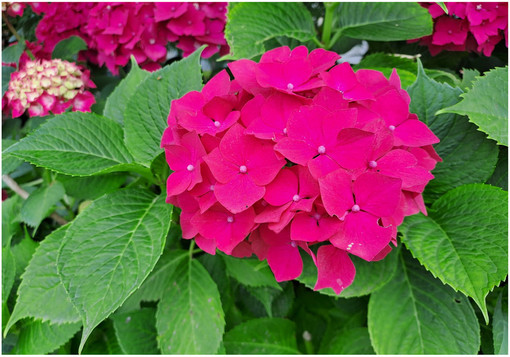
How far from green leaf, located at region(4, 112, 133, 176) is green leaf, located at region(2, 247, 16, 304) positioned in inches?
9.5

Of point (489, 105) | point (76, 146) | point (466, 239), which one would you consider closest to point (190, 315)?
point (76, 146)

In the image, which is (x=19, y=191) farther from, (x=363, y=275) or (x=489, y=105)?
(x=489, y=105)

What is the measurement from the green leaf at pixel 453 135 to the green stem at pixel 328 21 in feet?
0.94

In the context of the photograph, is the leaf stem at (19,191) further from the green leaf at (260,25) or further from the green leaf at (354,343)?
the green leaf at (354,343)

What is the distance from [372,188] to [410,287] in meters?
0.34

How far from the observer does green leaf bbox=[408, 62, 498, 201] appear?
0.70m

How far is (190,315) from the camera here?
2.57 ft

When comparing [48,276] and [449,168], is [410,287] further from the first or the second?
[48,276]

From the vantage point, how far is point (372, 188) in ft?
1.67

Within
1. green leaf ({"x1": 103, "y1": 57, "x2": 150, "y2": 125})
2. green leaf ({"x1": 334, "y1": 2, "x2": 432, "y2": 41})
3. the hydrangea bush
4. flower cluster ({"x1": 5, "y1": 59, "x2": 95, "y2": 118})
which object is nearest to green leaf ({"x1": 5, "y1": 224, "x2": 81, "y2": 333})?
the hydrangea bush

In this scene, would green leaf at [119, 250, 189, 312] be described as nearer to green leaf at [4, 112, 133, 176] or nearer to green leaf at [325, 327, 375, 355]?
green leaf at [4, 112, 133, 176]

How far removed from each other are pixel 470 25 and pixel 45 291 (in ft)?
2.94

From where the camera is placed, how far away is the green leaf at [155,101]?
0.76 meters

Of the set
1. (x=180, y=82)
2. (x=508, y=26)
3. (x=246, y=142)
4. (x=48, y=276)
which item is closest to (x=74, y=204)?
(x=48, y=276)
